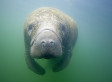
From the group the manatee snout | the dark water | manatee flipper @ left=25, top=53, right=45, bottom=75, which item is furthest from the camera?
the dark water

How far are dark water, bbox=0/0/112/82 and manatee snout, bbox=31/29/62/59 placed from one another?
438 centimetres

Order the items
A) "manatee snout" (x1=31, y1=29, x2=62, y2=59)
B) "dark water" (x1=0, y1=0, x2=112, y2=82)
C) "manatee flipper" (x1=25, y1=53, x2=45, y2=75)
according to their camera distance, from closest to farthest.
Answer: "manatee snout" (x1=31, y1=29, x2=62, y2=59) < "manatee flipper" (x1=25, y1=53, x2=45, y2=75) < "dark water" (x1=0, y1=0, x2=112, y2=82)

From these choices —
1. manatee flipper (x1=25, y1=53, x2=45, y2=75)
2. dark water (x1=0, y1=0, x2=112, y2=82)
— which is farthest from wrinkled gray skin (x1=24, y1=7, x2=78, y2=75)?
dark water (x1=0, y1=0, x2=112, y2=82)

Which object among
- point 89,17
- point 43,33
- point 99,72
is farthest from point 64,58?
point 89,17

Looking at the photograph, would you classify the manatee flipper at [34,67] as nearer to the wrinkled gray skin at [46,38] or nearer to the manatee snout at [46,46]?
the wrinkled gray skin at [46,38]

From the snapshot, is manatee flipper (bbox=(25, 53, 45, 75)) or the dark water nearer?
manatee flipper (bbox=(25, 53, 45, 75))

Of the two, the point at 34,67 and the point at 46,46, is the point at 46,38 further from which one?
the point at 34,67

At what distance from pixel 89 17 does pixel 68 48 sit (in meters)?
15.4

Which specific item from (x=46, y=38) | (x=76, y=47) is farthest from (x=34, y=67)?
(x=76, y=47)

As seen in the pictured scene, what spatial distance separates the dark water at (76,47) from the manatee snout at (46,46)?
4382mm

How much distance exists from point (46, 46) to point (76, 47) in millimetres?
10272

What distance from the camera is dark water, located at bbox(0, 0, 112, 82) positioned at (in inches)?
380

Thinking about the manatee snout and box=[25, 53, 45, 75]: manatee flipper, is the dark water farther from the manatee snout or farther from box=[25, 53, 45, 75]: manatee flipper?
the manatee snout

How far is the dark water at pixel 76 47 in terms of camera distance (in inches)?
380
